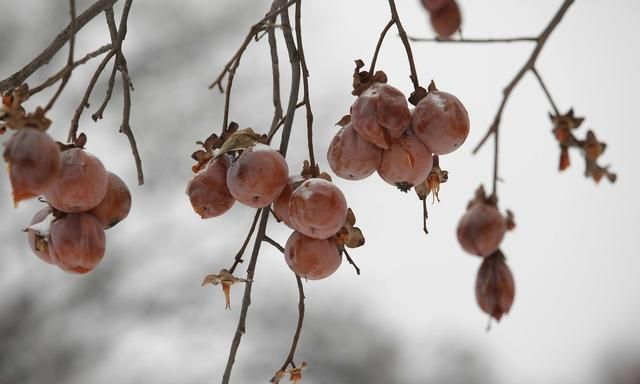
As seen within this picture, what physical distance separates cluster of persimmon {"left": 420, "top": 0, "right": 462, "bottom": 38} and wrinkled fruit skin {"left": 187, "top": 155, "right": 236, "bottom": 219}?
0.22m

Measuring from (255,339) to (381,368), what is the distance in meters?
0.86

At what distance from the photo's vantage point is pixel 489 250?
42 centimetres

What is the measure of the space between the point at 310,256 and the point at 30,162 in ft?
0.65

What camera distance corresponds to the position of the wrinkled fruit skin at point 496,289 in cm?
42

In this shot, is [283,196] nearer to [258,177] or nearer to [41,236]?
[258,177]

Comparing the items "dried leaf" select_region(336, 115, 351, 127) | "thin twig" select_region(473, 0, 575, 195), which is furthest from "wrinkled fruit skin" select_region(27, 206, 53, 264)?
"thin twig" select_region(473, 0, 575, 195)

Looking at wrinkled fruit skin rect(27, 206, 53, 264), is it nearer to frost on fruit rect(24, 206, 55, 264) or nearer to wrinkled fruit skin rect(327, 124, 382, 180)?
frost on fruit rect(24, 206, 55, 264)

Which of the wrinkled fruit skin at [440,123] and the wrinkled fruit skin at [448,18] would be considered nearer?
the wrinkled fruit skin at [448,18]

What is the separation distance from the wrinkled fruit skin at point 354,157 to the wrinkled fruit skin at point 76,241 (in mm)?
161

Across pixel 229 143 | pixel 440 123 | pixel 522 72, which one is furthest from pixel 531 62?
pixel 229 143

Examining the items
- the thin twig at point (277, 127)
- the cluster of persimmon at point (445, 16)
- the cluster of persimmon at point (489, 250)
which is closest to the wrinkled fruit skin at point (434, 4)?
the cluster of persimmon at point (445, 16)

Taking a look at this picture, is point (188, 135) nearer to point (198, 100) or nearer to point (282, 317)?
point (198, 100)

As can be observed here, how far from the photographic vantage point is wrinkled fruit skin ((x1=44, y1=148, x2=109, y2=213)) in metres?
0.56

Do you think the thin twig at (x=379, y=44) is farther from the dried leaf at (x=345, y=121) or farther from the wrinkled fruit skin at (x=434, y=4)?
the wrinkled fruit skin at (x=434, y=4)
